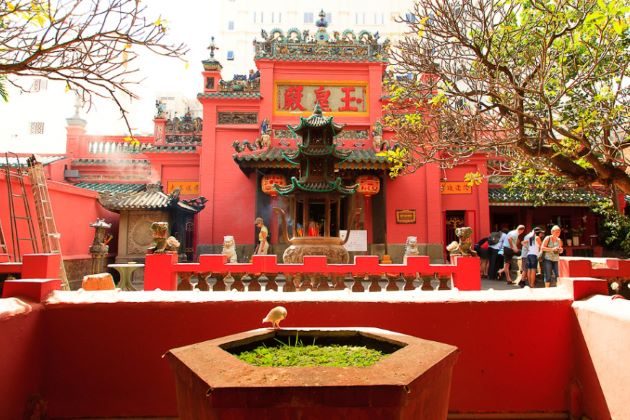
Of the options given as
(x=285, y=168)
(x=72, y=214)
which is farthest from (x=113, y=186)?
(x=285, y=168)

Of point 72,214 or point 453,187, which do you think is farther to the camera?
point 453,187

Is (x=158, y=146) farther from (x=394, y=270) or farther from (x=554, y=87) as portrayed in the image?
(x=554, y=87)

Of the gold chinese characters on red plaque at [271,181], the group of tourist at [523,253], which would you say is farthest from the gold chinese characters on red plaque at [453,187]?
the gold chinese characters on red plaque at [271,181]

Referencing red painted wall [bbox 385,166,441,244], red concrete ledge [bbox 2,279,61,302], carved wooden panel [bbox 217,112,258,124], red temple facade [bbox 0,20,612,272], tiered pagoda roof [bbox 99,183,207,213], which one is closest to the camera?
red concrete ledge [bbox 2,279,61,302]

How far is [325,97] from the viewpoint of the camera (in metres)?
15.3

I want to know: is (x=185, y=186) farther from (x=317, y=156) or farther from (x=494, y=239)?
(x=494, y=239)

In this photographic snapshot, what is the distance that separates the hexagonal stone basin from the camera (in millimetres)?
1395

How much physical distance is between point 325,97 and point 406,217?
18.8ft

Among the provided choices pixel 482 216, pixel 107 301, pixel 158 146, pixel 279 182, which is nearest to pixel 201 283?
pixel 107 301

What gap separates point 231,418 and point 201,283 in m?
5.67

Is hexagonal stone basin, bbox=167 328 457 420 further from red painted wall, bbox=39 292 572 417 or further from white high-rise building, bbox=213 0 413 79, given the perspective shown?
white high-rise building, bbox=213 0 413 79

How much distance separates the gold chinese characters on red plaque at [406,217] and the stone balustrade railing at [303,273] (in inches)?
298

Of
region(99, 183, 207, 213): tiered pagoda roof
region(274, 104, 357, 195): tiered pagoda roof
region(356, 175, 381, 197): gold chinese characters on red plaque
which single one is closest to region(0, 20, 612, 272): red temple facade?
region(356, 175, 381, 197): gold chinese characters on red plaque

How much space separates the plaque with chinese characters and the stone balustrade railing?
9578 mm
